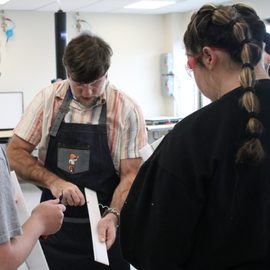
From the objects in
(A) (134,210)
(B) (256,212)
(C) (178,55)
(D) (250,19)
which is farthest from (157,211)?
(C) (178,55)

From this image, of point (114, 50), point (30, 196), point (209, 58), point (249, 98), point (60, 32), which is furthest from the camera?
point (114, 50)

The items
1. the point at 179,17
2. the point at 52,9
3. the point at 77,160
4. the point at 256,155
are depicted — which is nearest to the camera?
the point at 256,155

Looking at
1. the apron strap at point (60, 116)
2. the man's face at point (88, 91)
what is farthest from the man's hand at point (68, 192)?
the man's face at point (88, 91)

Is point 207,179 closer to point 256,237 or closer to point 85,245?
point 256,237

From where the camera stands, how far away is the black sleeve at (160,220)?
84 cm

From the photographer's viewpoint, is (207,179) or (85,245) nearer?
(207,179)

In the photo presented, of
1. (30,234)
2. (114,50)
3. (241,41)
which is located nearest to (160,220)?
(30,234)

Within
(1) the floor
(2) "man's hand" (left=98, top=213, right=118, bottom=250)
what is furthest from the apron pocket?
(1) the floor

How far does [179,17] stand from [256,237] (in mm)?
→ 6092

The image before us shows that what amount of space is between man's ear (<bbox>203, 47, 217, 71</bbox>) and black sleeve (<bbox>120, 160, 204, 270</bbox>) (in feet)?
0.97

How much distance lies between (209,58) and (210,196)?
0.36 meters

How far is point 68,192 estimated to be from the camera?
4.68ft

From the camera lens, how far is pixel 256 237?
2.66 ft

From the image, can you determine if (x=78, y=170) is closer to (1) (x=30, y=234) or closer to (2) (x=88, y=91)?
(2) (x=88, y=91)
